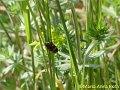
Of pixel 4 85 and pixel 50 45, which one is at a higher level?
pixel 50 45

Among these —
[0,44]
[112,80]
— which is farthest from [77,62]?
[0,44]

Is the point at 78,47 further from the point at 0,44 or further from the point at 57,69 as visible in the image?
the point at 0,44

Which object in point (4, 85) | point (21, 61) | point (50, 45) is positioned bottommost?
point (4, 85)

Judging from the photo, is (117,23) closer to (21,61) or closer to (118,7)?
(118,7)

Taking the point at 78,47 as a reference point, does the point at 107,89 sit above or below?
below

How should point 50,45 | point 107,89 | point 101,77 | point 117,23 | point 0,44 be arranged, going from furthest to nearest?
Result: 1. point 0,44
2. point 117,23
3. point 101,77
4. point 107,89
5. point 50,45

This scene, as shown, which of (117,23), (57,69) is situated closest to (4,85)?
(57,69)

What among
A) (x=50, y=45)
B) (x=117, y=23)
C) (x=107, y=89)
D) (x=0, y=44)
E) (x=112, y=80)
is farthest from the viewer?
(x=0, y=44)

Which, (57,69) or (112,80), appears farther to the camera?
(112,80)

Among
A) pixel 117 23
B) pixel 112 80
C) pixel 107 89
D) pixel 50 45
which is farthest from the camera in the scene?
pixel 117 23
